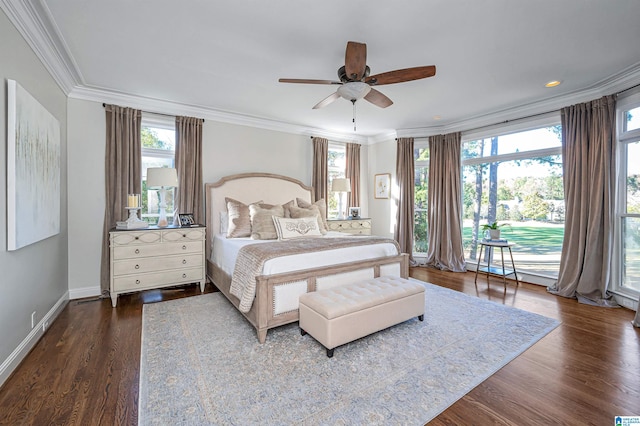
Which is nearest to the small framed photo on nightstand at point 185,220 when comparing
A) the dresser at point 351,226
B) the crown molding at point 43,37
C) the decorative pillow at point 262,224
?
the decorative pillow at point 262,224

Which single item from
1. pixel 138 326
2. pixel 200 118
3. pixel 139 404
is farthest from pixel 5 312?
pixel 200 118

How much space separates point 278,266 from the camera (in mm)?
2629

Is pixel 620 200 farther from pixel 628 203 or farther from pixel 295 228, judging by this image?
pixel 295 228

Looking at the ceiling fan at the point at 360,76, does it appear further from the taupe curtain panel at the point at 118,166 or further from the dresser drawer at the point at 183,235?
the taupe curtain panel at the point at 118,166

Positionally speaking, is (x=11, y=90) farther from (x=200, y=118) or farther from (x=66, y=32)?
(x=200, y=118)

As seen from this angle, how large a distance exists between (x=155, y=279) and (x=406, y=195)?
4571mm

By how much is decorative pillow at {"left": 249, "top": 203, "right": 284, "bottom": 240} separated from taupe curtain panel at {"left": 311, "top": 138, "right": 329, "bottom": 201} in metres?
1.69

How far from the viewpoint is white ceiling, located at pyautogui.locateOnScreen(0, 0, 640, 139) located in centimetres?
220

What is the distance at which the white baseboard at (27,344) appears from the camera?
1988 mm

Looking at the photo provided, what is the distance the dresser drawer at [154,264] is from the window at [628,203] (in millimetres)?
5448

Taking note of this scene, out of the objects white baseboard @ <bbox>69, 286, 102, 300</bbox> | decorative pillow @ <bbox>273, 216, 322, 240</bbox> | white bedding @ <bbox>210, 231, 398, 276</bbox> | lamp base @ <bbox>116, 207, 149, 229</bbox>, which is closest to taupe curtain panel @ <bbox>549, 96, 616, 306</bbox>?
white bedding @ <bbox>210, 231, 398, 276</bbox>

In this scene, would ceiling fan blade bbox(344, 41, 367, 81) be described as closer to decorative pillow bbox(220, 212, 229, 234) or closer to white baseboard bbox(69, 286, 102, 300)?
decorative pillow bbox(220, 212, 229, 234)

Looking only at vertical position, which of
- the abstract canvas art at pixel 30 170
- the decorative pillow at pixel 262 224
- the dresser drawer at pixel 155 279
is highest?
the abstract canvas art at pixel 30 170

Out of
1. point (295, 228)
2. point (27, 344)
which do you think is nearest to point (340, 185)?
point (295, 228)
